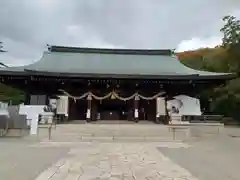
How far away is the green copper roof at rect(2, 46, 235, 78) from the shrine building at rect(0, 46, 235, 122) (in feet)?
0.22

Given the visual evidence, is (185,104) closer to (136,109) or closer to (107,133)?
(136,109)

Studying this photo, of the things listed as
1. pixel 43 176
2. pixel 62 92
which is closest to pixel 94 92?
pixel 62 92

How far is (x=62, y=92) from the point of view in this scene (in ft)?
64.0

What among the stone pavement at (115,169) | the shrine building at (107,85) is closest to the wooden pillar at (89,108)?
the shrine building at (107,85)

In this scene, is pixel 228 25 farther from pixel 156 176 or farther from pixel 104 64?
pixel 156 176

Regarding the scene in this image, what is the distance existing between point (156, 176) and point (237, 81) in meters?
21.2

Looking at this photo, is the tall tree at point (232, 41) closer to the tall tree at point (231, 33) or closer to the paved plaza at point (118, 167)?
the tall tree at point (231, 33)

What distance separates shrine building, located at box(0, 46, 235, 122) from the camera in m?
18.5

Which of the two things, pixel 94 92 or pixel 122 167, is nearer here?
pixel 122 167

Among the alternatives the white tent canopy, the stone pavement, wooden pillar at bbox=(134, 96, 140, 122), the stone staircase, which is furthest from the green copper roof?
the stone pavement

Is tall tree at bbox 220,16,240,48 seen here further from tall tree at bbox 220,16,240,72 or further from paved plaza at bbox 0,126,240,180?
paved plaza at bbox 0,126,240,180

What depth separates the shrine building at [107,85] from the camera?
A: 18.5m

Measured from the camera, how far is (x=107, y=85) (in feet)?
64.6

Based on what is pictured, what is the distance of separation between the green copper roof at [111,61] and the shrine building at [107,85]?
0.07 meters
